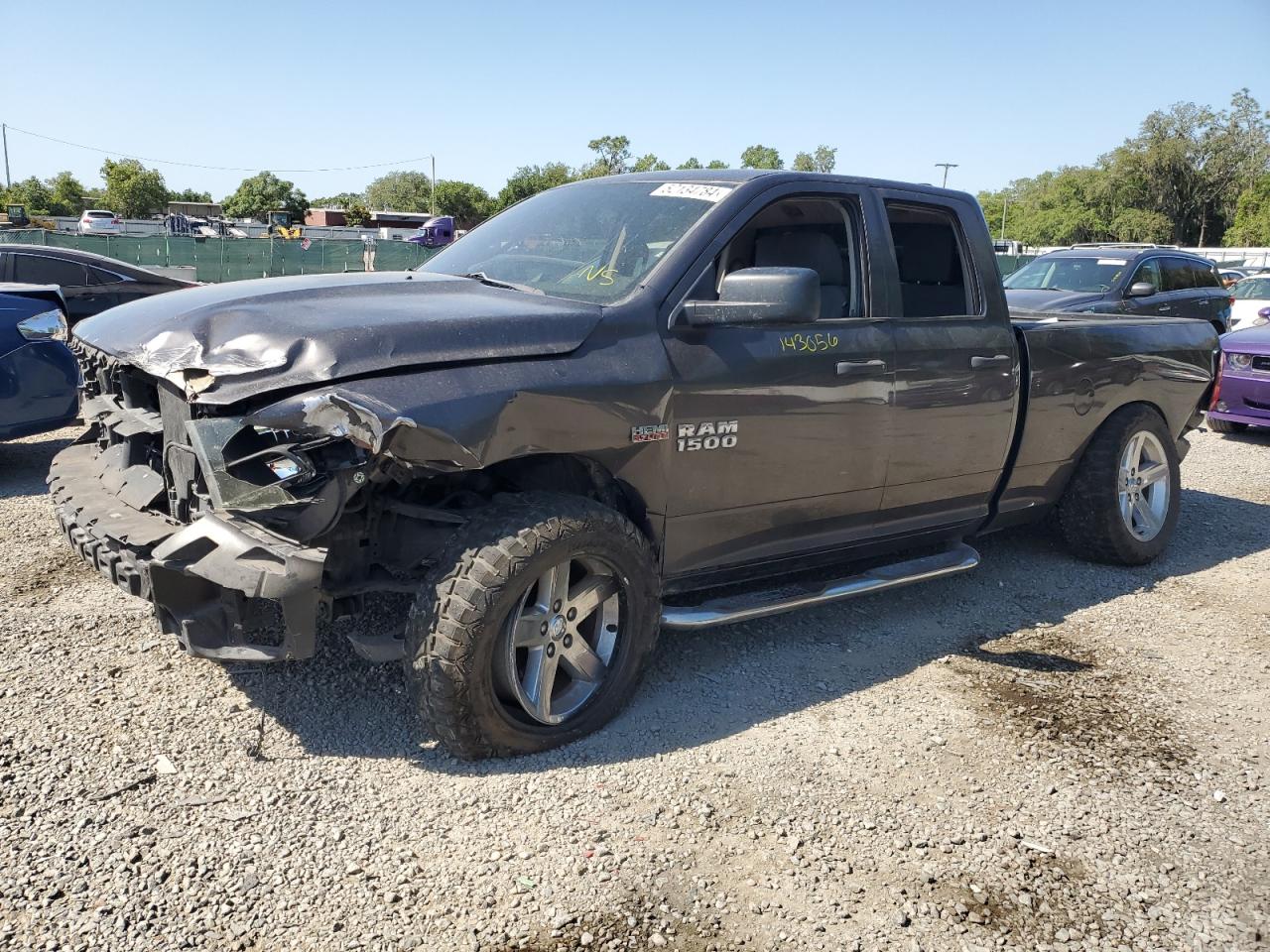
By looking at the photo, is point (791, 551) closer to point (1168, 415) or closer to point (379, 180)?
point (1168, 415)

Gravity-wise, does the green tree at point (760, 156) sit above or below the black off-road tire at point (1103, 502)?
above

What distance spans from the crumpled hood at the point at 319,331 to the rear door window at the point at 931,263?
1.71 metres

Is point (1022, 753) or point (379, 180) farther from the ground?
point (379, 180)

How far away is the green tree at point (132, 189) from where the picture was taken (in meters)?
87.2

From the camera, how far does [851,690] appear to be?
3.98m

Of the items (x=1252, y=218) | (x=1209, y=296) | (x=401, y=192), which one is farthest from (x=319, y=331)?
(x=401, y=192)

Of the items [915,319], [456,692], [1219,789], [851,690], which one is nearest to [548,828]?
[456,692]

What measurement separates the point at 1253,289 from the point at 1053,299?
598 centimetres

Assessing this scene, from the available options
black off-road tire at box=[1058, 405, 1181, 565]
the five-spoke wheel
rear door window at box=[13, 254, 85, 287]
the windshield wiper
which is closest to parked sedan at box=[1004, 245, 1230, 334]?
black off-road tire at box=[1058, 405, 1181, 565]

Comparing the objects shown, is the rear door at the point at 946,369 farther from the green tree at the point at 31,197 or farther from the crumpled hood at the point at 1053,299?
the green tree at the point at 31,197

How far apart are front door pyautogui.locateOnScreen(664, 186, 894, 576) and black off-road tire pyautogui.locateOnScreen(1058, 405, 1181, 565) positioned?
172 centimetres

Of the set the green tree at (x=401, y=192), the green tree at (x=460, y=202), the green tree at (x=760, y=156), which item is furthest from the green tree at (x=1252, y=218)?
the green tree at (x=401, y=192)

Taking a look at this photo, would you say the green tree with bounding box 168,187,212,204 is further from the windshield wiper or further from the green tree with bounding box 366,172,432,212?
the windshield wiper

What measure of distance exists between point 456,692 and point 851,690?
1714 millimetres
